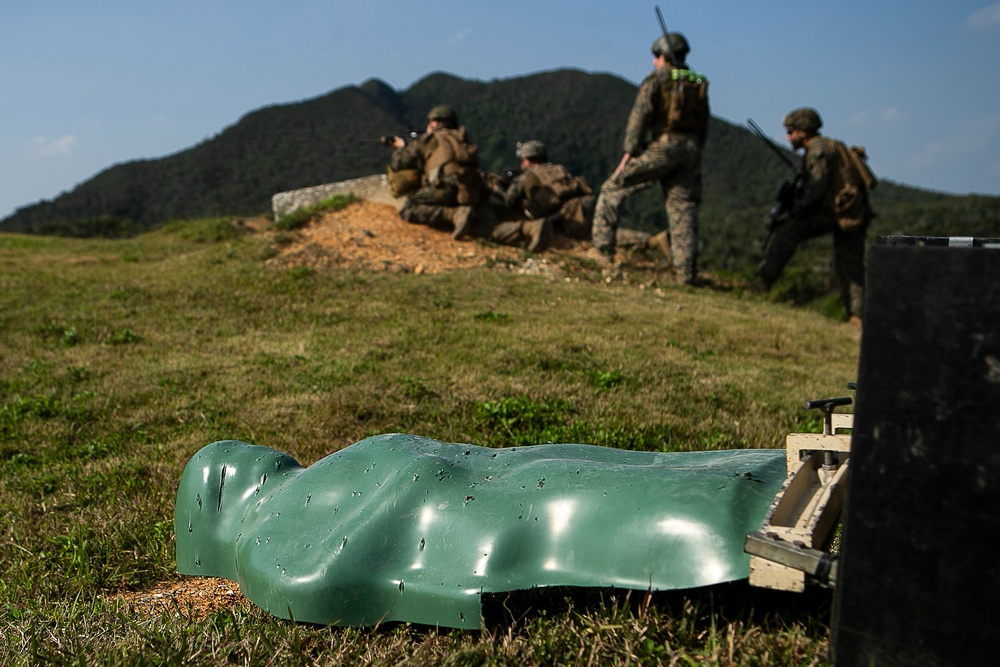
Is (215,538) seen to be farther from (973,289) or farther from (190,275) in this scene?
(190,275)

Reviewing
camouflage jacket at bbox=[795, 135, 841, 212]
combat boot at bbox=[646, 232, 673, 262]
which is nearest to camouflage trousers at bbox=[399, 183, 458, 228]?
combat boot at bbox=[646, 232, 673, 262]

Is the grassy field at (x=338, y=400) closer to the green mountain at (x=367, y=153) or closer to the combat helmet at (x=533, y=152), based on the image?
the combat helmet at (x=533, y=152)

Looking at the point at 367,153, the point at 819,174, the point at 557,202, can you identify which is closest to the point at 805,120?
the point at 819,174

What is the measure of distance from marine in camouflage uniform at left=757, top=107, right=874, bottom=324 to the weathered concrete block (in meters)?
5.39

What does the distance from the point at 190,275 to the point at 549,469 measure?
8.72 meters

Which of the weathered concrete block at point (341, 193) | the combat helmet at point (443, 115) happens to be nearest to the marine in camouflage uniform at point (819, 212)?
the combat helmet at point (443, 115)

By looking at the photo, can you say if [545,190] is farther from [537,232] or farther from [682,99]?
[682,99]

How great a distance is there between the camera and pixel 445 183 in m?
11.7

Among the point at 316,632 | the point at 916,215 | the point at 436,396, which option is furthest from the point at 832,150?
the point at 916,215

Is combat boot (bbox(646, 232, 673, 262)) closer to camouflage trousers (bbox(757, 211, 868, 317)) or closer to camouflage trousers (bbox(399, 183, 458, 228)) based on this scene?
camouflage trousers (bbox(757, 211, 868, 317))

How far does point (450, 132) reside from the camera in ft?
39.5

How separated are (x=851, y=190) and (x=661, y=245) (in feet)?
8.51

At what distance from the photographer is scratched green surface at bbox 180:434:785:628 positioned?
193 centimetres

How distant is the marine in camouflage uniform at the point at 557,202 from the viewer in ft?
40.0
